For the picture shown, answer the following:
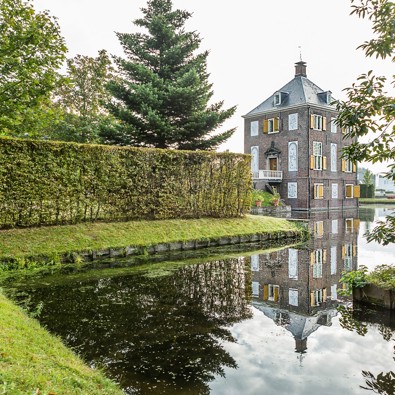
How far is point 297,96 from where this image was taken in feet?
92.7

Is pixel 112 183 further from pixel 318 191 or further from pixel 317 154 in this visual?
pixel 317 154

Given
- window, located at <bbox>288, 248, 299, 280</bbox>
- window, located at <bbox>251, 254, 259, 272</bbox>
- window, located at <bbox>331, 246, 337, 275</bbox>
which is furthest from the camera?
window, located at <bbox>251, 254, 259, 272</bbox>

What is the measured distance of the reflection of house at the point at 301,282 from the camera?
4883mm

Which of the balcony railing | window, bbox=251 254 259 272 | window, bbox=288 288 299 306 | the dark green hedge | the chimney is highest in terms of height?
the chimney

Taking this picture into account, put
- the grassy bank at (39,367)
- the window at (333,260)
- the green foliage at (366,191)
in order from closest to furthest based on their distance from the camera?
the grassy bank at (39,367) < the window at (333,260) < the green foliage at (366,191)

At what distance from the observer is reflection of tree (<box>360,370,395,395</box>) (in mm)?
3041

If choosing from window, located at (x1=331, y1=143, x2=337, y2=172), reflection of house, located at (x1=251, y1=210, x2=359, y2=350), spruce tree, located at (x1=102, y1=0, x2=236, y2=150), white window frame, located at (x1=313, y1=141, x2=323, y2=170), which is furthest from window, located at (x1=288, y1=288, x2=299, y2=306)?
window, located at (x1=331, y1=143, x2=337, y2=172)

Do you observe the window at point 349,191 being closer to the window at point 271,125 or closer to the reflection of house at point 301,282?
the window at point 271,125

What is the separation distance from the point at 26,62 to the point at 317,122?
2279cm

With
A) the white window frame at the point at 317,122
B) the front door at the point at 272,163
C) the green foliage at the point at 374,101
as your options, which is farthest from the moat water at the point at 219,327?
the front door at the point at 272,163

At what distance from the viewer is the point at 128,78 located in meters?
17.8

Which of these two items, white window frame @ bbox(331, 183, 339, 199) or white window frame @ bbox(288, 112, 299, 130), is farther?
white window frame @ bbox(331, 183, 339, 199)

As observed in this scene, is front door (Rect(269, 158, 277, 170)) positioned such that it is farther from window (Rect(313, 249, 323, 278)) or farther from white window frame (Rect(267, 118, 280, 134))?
window (Rect(313, 249, 323, 278))

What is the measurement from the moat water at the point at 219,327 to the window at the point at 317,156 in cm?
2061
